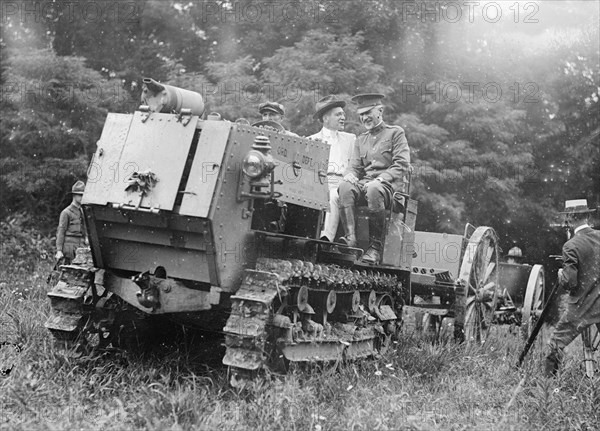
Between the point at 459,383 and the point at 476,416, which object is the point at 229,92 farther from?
the point at 476,416

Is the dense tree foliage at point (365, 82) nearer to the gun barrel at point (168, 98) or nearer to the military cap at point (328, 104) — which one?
the military cap at point (328, 104)

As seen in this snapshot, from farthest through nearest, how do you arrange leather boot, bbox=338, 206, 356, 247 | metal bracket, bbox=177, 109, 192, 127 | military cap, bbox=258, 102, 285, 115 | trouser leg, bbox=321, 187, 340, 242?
military cap, bbox=258, 102, 285, 115
trouser leg, bbox=321, 187, 340, 242
leather boot, bbox=338, 206, 356, 247
metal bracket, bbox=177, 109, 192, 127

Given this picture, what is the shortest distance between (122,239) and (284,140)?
163 centimetres

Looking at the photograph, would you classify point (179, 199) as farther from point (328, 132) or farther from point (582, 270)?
point (582, 270)

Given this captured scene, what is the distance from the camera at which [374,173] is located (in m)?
8.63

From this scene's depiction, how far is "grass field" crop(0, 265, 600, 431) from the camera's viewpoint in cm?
550

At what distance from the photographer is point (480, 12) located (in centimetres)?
1853

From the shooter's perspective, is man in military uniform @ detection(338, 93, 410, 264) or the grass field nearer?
the grass field

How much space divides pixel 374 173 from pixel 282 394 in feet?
11.6

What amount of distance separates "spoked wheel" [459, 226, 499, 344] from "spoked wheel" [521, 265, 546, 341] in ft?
2.43

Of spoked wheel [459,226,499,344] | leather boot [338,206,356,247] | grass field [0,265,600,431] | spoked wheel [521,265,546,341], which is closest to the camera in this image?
grass field [0,265,600,431]

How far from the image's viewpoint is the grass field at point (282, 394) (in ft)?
18.0

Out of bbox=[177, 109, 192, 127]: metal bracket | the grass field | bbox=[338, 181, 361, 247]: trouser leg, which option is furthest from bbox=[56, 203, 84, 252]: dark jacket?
bbox=[177, 109, 192, 127]: metal bracket

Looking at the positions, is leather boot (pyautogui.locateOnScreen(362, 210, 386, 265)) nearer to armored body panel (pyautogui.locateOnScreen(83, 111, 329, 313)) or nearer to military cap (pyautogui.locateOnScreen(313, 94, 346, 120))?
armored body panel (pyautogui.locateOnScreen(83, 111, 329, 313))
